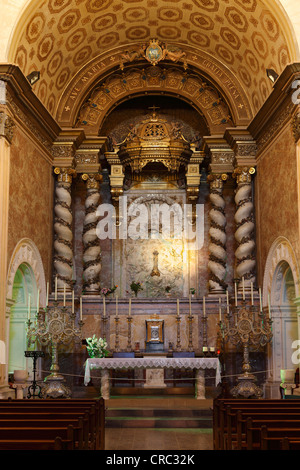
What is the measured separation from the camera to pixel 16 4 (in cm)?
1316

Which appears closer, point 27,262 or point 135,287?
point 27,262

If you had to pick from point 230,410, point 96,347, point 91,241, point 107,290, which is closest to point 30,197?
point 91,241

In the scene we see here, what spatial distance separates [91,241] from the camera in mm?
17406

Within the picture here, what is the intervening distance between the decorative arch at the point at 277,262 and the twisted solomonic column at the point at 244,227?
36.0 inches

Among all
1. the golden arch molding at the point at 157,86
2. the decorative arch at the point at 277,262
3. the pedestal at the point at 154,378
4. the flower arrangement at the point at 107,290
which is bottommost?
the pedestal at the point at 154,378

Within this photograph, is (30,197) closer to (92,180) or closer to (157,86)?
(92,180)

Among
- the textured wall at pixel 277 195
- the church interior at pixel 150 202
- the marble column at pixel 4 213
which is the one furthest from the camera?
the textured wall at pixel 277 195

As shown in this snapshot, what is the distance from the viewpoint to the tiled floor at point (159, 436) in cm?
893

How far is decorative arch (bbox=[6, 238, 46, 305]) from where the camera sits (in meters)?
13.2

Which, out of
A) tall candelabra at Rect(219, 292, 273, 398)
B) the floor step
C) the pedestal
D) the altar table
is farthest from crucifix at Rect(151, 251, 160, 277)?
the floor step

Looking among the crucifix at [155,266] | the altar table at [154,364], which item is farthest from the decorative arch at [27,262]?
the crucifix at [155,266]

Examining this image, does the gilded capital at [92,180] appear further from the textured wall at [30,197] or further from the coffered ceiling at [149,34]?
the coffered ceiling at [149,34]

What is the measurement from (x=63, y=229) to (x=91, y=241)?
36.4 inches
